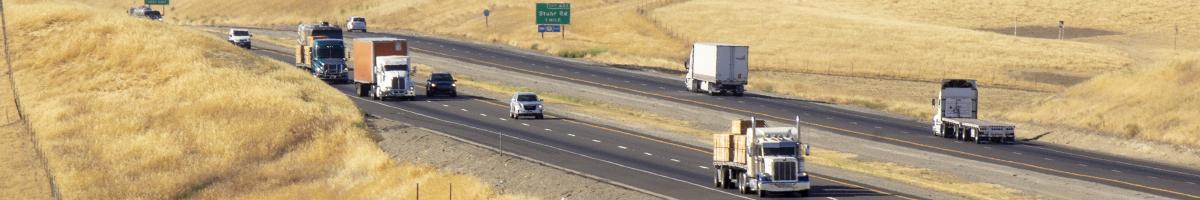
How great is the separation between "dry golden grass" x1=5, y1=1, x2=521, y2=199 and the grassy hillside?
36.3 metres

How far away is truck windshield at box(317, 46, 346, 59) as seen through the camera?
9669cm

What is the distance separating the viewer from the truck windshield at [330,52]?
96.7 meters

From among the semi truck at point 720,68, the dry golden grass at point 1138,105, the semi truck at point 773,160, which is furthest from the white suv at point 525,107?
the semi truck at point 773,160

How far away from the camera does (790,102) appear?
95.8 meters

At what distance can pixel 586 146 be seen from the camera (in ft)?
218

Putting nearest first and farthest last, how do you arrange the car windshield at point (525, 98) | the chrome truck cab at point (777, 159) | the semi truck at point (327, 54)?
the chrome truck cab at point (777, 159)
the car windshield at point (525, 98)
the semi truck at point (327, 54)

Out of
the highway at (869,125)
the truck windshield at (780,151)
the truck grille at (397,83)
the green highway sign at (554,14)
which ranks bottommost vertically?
the highway at (869,125)

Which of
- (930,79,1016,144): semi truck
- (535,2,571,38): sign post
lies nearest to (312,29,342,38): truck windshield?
(930,79,1016,144): semi truck

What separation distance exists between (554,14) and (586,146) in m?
78.3

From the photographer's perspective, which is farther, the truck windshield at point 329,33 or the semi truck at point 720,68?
the truck windshield at point 329,33

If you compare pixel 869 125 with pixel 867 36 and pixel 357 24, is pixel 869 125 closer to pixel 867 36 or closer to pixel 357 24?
pixel 867 36

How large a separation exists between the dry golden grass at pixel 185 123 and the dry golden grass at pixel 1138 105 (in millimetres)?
36058

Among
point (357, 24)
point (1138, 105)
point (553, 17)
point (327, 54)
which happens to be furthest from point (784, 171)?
point (357, 24)

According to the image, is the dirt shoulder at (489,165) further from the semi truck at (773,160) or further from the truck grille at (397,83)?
the truck grille at (397,83)
